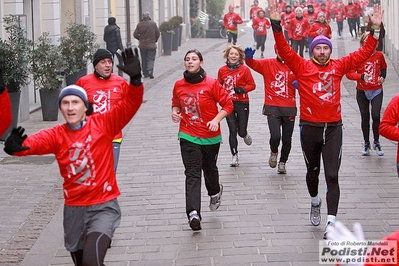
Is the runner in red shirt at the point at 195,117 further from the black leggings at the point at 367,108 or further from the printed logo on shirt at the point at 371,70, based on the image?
the black leggings at the point at 367,108

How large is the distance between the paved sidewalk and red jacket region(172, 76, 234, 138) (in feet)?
3.17

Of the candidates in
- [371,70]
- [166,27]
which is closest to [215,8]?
[166,27]

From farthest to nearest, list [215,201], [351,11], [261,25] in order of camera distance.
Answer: [351,11] → [261,25] → [215,201]

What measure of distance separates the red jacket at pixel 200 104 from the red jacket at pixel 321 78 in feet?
2.58

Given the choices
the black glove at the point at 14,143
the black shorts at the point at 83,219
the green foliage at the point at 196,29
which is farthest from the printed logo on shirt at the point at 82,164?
the green foliage at the point at 196,29

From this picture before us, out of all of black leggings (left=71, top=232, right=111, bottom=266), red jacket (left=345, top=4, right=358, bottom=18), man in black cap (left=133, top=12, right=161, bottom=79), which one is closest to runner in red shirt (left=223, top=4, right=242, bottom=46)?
man in black cap (left=133, top=12, right=161, bottom=79)

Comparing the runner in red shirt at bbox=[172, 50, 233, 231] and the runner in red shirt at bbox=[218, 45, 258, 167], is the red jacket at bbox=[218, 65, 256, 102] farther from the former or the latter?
the runner in red shirt at bbox=[172, 50, 233, 231]

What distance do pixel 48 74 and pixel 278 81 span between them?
6.82 m

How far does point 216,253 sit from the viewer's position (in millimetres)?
7395

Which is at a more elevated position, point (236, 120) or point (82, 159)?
point (82, 159)

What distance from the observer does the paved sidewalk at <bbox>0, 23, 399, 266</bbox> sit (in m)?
7.44

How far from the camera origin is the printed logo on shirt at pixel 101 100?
8069 mm

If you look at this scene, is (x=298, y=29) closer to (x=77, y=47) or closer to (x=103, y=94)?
(x=77, y=47)

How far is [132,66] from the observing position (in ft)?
17.6
